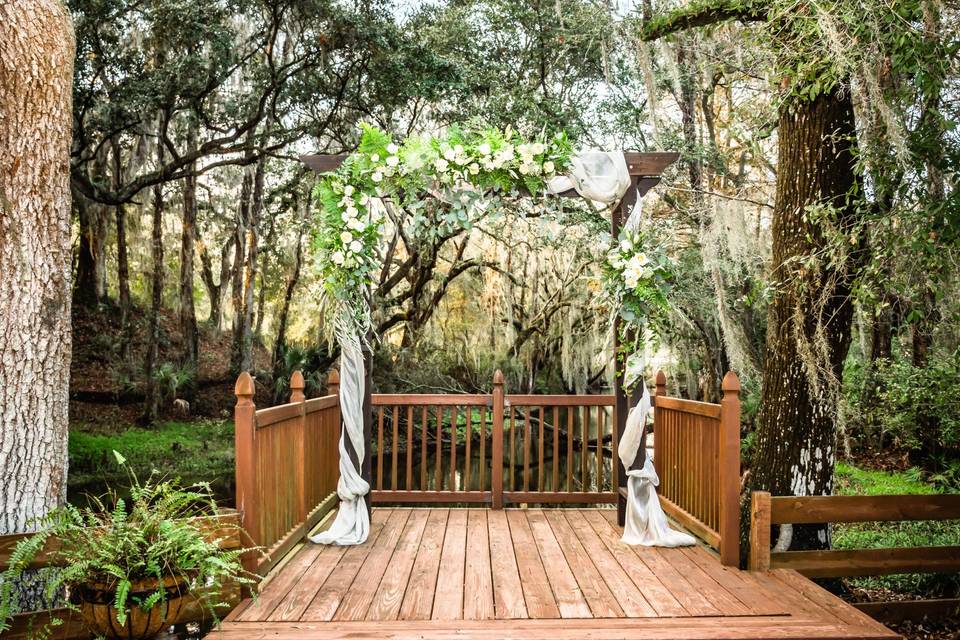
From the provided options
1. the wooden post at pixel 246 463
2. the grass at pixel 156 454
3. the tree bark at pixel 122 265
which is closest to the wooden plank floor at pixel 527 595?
the wooden post at pixel 246 463

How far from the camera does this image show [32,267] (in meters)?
3.62

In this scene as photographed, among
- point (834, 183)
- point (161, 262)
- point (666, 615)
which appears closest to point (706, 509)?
point (666, 615)

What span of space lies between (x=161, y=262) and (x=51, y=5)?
28.3 ft

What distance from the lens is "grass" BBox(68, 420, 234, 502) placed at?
9.42 metres

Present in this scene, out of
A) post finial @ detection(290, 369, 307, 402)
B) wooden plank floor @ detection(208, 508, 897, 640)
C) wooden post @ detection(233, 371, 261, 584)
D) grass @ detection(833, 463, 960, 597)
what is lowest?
grass @ detection(833, 463, 960, 597)

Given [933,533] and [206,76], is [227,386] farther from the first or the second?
[933,533]

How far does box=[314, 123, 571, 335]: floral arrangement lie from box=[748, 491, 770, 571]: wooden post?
2292 mm

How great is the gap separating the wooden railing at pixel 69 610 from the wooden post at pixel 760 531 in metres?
2.72

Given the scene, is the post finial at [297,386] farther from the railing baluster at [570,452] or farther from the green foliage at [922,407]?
the green foliage at [922,407]

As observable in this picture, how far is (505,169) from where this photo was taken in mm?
4438

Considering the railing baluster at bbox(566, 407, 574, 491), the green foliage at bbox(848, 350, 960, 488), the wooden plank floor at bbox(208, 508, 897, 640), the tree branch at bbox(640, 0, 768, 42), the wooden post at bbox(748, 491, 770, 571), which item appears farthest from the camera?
the green foliage at bbox(848, 350, 960, 488)

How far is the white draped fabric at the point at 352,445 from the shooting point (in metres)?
4.48

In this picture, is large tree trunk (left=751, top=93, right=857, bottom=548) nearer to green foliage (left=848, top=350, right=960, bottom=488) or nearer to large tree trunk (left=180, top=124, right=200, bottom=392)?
green foliage (left=848, top=350, right=960, bottom=488)

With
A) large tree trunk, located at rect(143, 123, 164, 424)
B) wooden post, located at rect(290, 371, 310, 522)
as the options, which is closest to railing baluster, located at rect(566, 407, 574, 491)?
wooden post, located at rect(290, 371, 310, 522)
